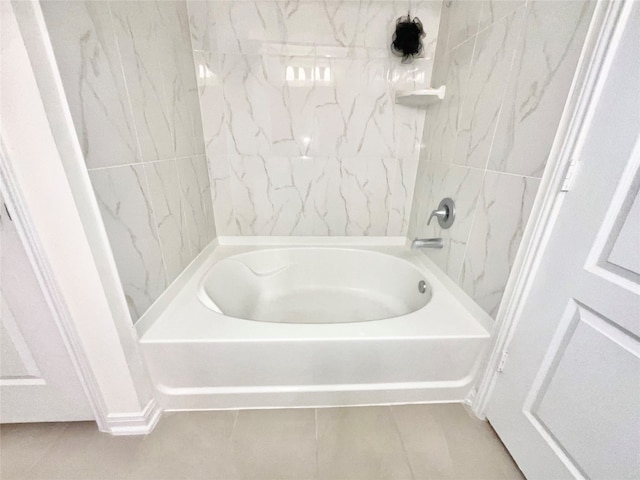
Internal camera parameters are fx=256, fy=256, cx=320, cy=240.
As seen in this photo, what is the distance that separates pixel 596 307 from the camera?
648 millimetres

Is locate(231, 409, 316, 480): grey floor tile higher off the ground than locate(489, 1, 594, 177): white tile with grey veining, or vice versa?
locate(489, 1, 594, 177): white tile with grey veining

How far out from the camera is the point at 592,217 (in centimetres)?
66

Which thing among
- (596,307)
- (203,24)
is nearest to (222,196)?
(203,24)

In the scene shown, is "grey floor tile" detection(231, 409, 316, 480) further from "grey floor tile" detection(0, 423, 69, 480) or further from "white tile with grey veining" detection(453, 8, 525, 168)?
"white tile with grey veining" detection(453, 8, 525, 168)

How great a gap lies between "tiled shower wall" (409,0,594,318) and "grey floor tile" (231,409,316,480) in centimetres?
88

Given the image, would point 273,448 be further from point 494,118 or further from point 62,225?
point 494,118

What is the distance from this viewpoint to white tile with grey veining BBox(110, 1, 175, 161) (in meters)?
0.88

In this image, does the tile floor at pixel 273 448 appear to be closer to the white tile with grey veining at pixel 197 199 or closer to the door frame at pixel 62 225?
the door frame at pixel 62 225

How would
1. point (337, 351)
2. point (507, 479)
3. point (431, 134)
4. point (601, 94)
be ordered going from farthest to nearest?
point (431, 134), point (337, 351), point (507, 479), point (601, 94)

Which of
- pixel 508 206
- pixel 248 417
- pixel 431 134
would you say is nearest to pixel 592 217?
pixel 508 206

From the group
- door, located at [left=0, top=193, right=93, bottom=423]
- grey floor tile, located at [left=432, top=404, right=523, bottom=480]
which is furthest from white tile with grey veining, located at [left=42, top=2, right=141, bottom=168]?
grey floor tile, located at [left=432, top=404, right=523, bottom=480]

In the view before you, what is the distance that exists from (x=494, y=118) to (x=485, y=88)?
161 millimetres

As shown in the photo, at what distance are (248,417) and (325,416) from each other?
0.32 meters

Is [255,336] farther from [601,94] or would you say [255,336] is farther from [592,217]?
[601,94]
